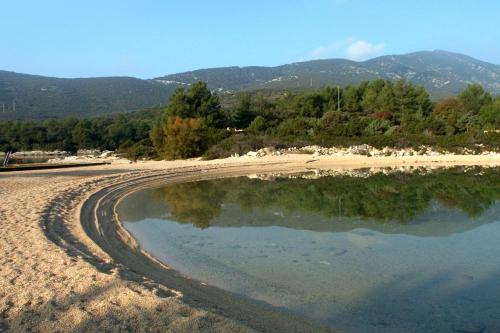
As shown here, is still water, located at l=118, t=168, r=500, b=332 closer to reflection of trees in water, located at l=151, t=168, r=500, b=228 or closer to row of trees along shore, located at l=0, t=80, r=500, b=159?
reflection of trees in water, located at l=151, t=168, r=500, b=228

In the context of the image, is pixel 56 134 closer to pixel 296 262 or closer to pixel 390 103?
pixel 390 103

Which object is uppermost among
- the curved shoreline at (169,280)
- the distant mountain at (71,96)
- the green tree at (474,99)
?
the distant mountain at (71,96)

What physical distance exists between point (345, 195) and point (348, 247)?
725 cm

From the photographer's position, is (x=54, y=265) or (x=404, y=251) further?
(x=404, y=251)

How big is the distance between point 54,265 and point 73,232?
10.1 ft

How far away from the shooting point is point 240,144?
35.9 m

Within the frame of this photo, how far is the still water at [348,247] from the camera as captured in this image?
5.85 meters

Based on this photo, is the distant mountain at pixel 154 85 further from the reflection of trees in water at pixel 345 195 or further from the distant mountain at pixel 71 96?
the reflection of trees in water at pixel 345 195

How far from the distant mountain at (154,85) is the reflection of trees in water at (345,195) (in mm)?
74859

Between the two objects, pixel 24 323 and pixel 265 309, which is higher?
pixel 24 323

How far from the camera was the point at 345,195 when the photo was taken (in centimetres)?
1612

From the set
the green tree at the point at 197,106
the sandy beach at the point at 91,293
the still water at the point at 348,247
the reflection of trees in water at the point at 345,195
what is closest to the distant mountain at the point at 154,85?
the green tree at the point at 197,106

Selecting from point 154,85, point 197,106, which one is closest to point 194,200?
point 197,106

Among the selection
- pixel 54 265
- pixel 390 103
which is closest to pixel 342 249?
pixel 54 265
